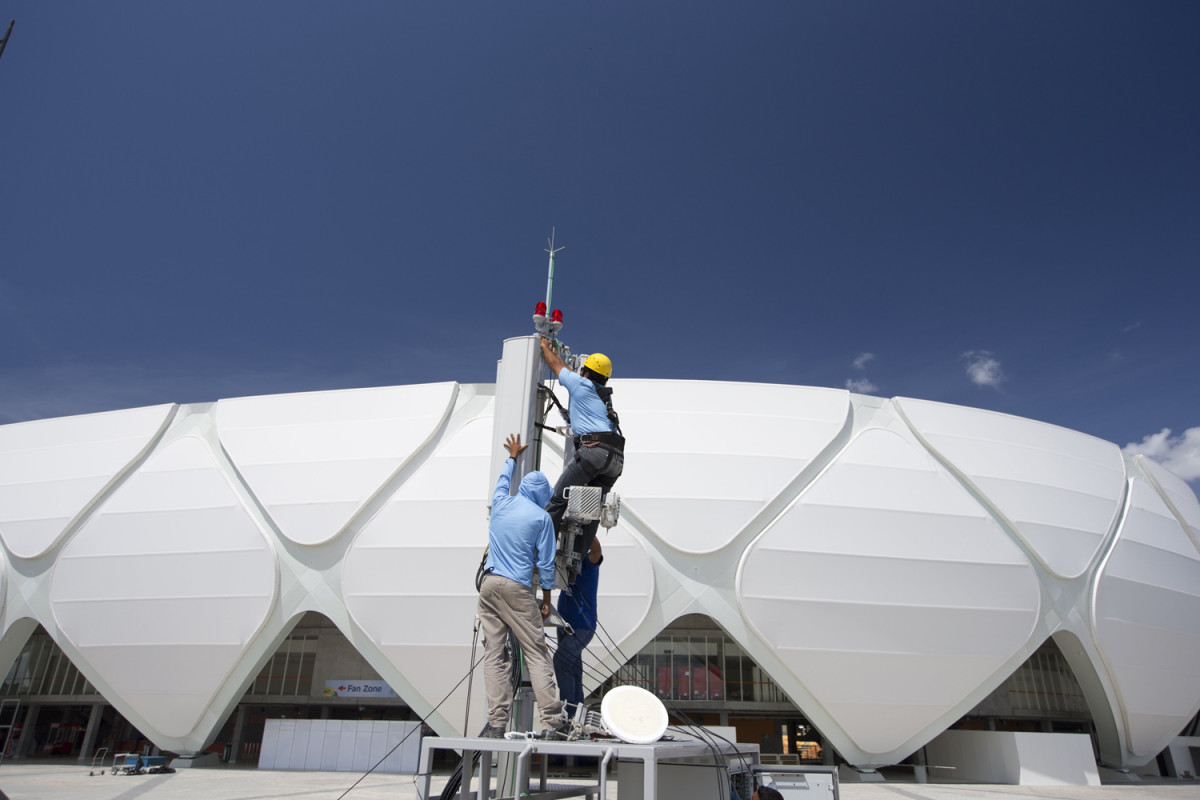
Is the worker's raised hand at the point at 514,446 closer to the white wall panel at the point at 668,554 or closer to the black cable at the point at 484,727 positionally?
the black cable at the point at 484,727

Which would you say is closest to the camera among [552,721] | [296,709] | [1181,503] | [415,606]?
[552,721]

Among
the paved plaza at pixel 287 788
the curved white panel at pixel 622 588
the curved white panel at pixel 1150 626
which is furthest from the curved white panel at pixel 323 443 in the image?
the curved white panel at pixel 1150 626

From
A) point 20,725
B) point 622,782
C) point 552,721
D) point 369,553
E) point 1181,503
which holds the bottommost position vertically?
point 20,725

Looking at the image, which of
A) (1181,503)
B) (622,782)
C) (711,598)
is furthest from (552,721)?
(1181,503)

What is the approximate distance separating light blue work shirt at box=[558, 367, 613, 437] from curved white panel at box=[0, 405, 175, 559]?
14862 millimetres

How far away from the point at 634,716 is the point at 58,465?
18.4 metres

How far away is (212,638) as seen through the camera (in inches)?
563

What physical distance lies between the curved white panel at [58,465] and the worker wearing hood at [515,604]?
15.5m

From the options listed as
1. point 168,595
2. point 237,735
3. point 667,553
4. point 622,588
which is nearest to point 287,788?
point 168,595

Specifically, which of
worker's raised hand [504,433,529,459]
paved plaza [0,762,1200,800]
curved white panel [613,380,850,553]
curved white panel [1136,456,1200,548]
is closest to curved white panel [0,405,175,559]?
paved plaza [0,762,1200,800]

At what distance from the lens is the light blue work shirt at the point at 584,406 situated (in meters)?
5.65

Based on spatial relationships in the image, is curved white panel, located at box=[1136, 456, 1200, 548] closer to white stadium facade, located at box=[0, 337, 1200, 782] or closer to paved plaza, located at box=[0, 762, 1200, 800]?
white stadium facade, located at box=[0, 337, 1200, 782]

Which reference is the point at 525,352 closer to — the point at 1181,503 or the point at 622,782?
the point at 622,782

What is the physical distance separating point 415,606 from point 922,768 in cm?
1122
